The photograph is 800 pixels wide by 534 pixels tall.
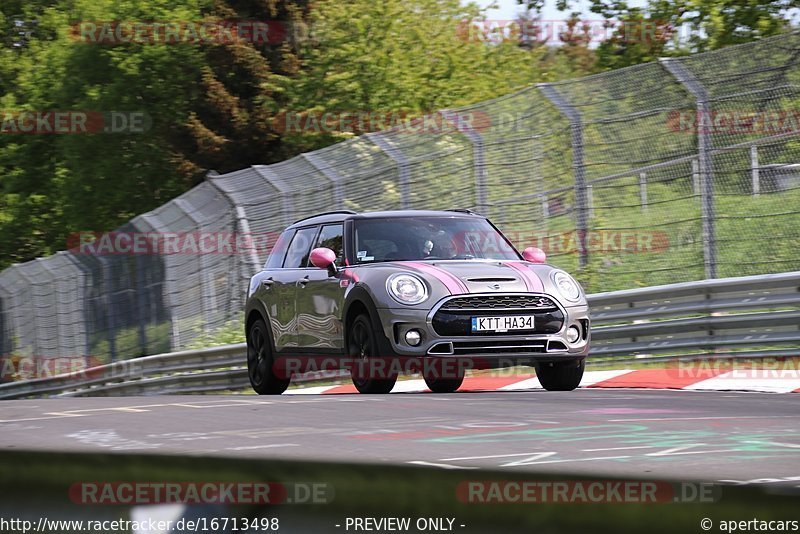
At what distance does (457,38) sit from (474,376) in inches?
1200

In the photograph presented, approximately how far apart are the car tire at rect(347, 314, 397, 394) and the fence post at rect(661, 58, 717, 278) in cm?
383

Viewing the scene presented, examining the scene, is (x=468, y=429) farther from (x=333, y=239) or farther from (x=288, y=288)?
(x=288, y=288)

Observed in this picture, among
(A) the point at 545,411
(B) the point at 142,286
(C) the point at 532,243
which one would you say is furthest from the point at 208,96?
(A) the point at 545,411

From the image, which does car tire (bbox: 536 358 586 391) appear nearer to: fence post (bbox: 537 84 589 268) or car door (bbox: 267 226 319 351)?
car door (bbox: 267 226 319 351)

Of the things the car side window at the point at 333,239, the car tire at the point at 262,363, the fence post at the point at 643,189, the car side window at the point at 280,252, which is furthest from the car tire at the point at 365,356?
the fence post at the point at 643,189

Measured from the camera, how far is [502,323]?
1010cm

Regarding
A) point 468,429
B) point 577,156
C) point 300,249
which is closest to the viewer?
point 468,429

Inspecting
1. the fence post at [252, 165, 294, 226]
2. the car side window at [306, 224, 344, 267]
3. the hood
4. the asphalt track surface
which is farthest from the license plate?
the fence post at [252, 165, 294, 226]

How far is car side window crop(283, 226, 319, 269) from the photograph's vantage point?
12.1 m

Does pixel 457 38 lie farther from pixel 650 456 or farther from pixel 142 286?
pixel 650 456

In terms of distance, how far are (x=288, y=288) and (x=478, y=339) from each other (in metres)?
2.49

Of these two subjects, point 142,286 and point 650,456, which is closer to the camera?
point 650,456

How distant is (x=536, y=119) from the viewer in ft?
48.4

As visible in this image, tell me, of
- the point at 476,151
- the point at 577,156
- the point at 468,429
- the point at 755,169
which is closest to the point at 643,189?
the point at 577,156
